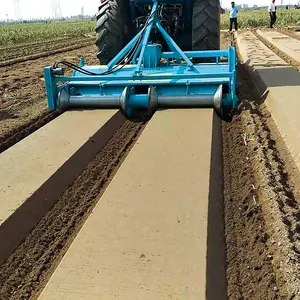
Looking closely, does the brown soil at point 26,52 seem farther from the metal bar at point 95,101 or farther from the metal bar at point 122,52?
the metal bar at point 95,101

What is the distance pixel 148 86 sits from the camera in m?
5.95

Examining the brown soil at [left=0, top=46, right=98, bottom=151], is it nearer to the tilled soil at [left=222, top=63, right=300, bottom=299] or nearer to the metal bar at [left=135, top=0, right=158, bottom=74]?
the metal bar at [left=135, top=0, right=158, bottom=74]

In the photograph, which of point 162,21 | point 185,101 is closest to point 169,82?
point 185,101

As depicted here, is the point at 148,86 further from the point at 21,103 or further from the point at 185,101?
the point at 21,103

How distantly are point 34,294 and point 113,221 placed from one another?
0.76m

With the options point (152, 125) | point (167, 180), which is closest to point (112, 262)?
point (167, 180)

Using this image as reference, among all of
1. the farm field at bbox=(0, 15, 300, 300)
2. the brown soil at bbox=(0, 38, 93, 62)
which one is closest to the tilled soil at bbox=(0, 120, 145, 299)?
the farm field at bbox=(0, 15, 300, 300)

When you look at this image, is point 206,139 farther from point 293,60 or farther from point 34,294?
point 293,60

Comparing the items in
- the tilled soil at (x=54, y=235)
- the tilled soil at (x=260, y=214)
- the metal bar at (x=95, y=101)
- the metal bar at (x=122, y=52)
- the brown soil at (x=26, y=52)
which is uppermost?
the metal bar at (x=122, y=52)

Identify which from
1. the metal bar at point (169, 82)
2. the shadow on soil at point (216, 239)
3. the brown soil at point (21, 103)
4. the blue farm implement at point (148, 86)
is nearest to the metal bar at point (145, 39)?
the blue farm implement at point (148, 86)

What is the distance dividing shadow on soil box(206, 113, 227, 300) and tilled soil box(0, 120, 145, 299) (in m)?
1.00

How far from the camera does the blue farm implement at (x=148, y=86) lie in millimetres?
5602

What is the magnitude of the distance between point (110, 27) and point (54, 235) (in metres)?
4.77

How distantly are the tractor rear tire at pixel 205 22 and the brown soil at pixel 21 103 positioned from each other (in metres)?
2.65
